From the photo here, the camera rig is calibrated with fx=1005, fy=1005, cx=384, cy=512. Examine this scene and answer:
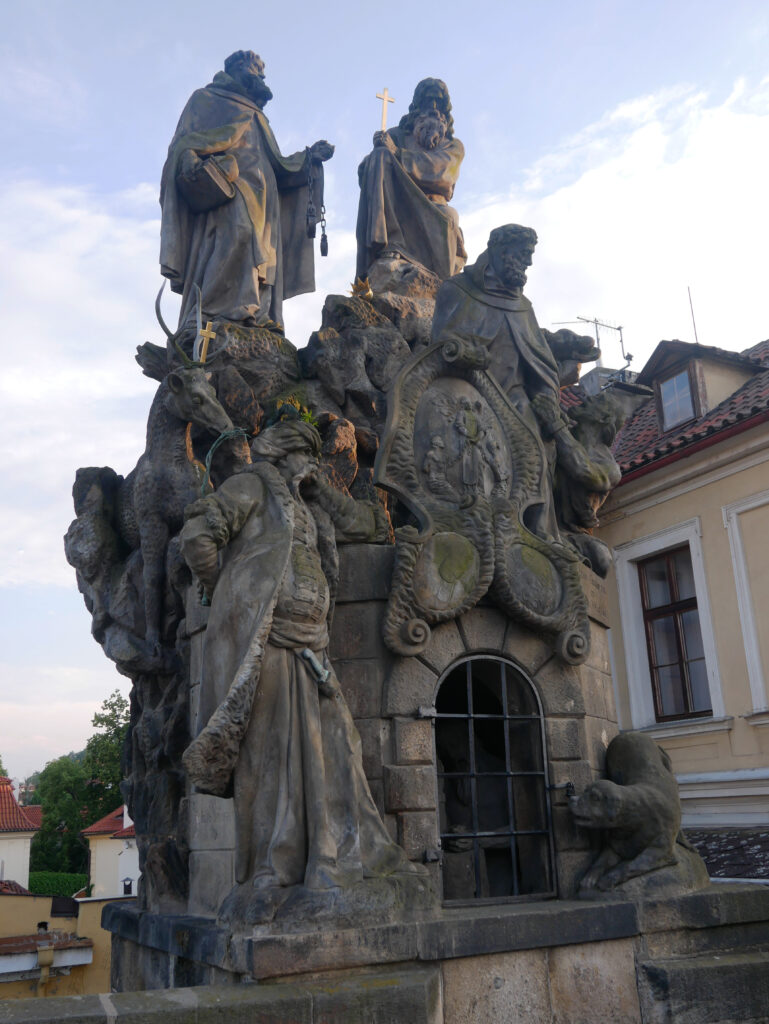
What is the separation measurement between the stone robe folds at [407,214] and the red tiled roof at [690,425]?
5823 millimetres

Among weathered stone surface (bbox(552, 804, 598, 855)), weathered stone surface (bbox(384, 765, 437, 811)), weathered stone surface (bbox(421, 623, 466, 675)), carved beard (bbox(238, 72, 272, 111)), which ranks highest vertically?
carved beard (bbox(238, 72, 272, 111))

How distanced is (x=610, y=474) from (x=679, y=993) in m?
3.16

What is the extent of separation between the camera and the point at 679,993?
4.95 meters

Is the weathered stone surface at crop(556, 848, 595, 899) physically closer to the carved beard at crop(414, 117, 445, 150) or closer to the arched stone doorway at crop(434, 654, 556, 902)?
the arched stone doorway at crop(434, 654, 556, 902)

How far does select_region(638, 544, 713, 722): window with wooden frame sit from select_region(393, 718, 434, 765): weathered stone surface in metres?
9.96

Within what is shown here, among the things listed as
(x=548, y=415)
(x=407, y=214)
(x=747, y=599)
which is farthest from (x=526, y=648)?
(x=747, y=599)

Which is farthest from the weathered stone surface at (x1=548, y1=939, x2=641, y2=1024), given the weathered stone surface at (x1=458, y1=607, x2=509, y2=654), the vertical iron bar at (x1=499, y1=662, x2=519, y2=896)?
the weathered stone surface at (x1=458, y1=607, x2=509, y2=654)

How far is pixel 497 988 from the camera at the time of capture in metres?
4.65

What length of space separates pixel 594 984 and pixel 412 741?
1.47 meters

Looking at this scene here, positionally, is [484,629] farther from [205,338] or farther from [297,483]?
[205,338]

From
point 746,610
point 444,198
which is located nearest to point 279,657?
point 444,198

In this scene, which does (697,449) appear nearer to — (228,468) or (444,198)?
(444,198)

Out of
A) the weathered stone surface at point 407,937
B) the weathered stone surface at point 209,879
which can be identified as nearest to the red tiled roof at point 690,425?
the weathered stone surface at point 407,937

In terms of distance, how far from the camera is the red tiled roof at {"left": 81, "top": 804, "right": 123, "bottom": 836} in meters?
35.7
